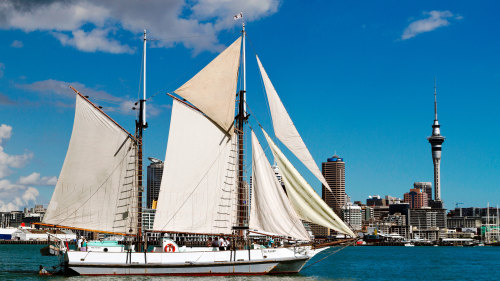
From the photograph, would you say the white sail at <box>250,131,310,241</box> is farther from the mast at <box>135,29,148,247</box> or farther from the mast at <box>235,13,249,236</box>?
the mast at <box>135,29,148,247</box>

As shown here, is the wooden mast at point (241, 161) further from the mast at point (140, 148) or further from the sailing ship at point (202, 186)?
the mast at point (140, 148)

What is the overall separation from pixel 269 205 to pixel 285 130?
5.56 metres

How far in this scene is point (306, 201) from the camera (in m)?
43.4

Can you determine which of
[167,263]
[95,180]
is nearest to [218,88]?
[95,180]

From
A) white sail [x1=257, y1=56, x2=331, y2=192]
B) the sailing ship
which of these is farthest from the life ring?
white sail [x1=257, y1=56, x2=331, y2=192]

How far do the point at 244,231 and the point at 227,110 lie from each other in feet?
30.0

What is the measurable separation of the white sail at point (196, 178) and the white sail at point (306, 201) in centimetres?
476

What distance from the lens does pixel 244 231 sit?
45.6 metres

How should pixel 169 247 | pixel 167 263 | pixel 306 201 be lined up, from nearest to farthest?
pixel 167 263 < pixel 306 201 < pixel 169 247

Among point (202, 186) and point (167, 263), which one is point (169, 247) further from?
point (202, 186)

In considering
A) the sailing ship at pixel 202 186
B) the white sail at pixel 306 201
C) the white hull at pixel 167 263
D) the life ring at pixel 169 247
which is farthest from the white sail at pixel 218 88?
the white hull at pixel 167 263

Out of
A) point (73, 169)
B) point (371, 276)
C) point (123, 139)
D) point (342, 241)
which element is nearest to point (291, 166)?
point (342, 241)

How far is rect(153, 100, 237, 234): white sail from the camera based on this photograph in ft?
147

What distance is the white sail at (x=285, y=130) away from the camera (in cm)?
4278
